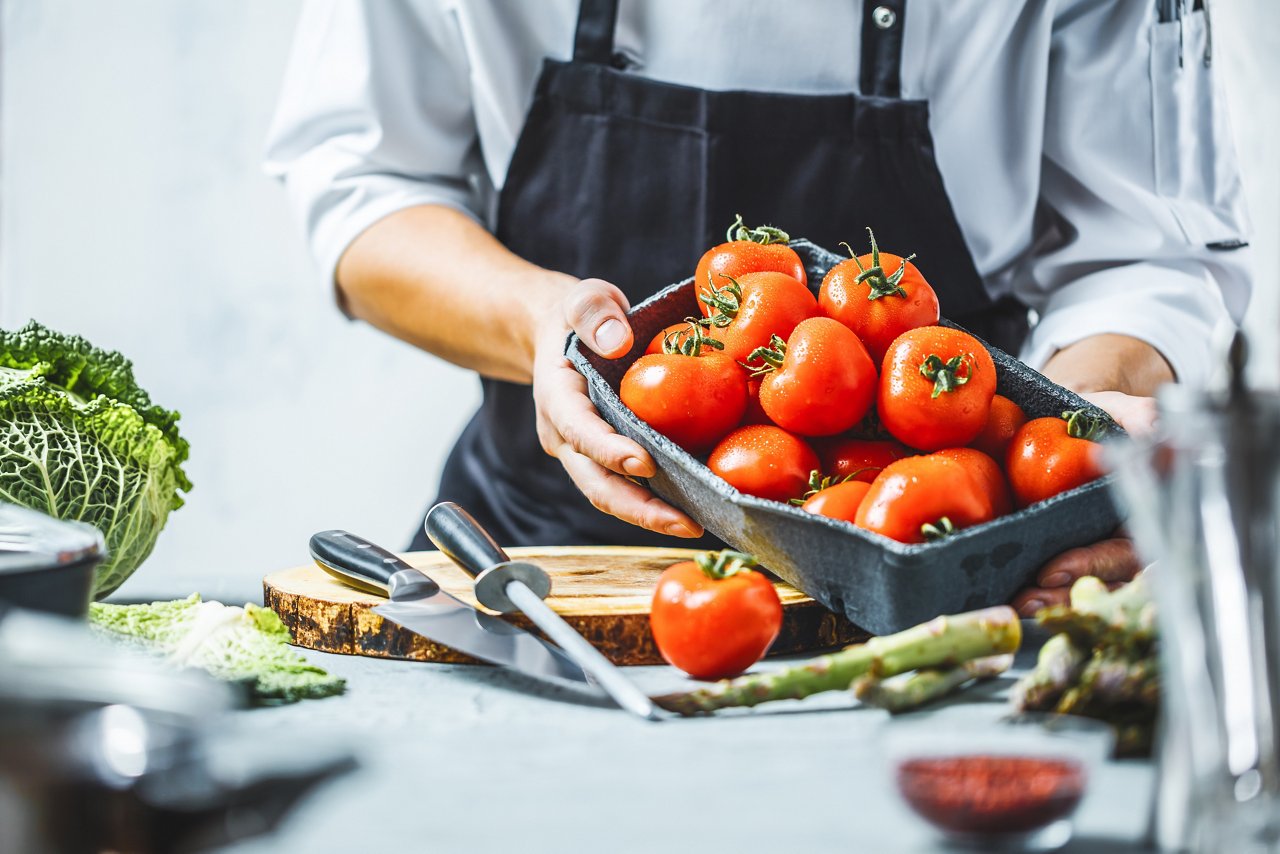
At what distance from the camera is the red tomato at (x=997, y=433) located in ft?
4.15

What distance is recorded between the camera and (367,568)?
1272 mm

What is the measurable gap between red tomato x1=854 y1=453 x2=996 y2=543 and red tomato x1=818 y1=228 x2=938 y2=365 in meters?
0.23

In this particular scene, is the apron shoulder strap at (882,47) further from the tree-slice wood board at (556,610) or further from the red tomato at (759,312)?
the tree-slice wood board at (556,610)

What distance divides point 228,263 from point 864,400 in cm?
272

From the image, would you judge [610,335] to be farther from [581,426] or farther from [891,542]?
[891,542]

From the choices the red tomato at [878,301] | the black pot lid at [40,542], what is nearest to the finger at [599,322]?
the red tomato at [878,301]

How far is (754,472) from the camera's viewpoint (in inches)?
48.0

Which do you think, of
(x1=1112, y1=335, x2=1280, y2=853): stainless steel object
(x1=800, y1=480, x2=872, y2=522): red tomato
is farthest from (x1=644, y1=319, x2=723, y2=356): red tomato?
(x1=1112, y1=335, x2=1280, y2=853): stainless steel object

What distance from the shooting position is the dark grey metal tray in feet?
3.48

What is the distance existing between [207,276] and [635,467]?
8.60 feet

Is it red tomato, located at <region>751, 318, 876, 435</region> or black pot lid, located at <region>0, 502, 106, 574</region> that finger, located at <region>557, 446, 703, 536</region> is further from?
black pot lid, located at <region>0, 502, 106, 574</region>

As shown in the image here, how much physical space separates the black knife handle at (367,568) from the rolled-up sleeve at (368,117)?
0.73m

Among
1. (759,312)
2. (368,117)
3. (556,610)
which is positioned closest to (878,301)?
(759,312)

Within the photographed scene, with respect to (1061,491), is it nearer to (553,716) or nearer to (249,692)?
(553,716)
